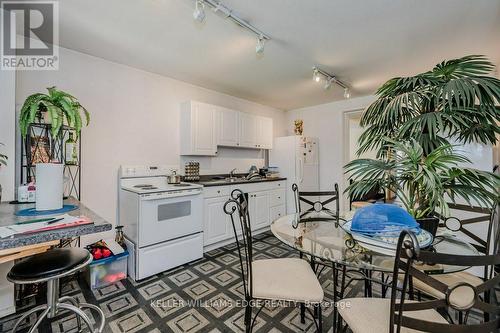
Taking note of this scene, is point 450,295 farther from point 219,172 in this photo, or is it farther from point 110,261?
point 219,172

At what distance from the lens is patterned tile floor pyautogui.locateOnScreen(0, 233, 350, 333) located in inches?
64.6

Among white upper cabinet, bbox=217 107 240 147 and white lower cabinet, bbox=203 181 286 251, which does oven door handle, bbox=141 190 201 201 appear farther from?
white upper cabinet, bbox=217 107 240 147

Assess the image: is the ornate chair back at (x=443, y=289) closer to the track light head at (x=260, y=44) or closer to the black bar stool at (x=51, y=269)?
the black bar stool at (x=51, y=269)

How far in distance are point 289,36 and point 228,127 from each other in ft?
6.06

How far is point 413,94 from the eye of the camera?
1549mm

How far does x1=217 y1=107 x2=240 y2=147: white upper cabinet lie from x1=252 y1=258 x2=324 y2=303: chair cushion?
7.95 ft

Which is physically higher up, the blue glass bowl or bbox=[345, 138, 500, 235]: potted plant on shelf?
bbox=[345, 138, 500, 235]: potted plant on shelf

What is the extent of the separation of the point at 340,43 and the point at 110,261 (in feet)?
10.6

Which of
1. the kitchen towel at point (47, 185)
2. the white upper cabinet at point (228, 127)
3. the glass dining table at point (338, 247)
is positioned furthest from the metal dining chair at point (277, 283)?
the white upper cabinet at point (228, 127)

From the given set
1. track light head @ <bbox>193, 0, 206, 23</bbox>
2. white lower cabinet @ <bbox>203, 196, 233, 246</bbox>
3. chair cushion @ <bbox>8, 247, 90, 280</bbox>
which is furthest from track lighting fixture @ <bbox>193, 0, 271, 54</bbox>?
white lower cabinet @ <bbox>203, 196, 233, 246</bbox>

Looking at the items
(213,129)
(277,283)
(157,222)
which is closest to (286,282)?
(277,283)

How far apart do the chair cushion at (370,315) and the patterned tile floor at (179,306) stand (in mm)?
675

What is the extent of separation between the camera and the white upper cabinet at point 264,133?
14.1ft

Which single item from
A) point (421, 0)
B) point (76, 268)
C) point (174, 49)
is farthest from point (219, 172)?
point (421, 0)
